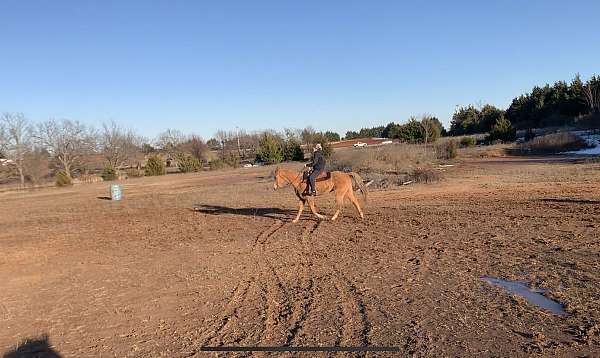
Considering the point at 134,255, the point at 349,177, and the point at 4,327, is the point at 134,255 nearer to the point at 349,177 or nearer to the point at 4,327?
the point at 4,327

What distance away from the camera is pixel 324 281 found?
7523 mm

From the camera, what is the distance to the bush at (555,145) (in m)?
39.7

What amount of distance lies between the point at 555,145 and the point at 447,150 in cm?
984

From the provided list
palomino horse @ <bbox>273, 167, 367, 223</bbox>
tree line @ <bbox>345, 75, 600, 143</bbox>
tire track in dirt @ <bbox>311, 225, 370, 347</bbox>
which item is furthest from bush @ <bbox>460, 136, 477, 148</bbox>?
tire track in dirt @ <bbox>311, 225, 370, 347</bbox>

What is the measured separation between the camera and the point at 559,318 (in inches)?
208

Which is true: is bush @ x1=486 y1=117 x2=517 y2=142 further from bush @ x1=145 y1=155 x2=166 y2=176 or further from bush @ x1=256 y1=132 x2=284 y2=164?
bush @ x1=145 y1=155 x2=166 y2=176

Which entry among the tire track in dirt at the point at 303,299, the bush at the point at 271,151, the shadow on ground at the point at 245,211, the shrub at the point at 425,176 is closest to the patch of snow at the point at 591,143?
the shrub at the point at 425,176

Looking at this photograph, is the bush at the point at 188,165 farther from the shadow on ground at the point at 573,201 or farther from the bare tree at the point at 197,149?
the shadow on ground at the point at 573,201

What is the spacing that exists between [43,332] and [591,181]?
724 inches

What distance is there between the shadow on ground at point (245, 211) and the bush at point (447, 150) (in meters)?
24.3

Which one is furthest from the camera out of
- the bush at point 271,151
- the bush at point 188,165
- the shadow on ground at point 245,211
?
the bush at point 271,151

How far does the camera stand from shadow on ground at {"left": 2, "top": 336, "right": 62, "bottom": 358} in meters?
5.39

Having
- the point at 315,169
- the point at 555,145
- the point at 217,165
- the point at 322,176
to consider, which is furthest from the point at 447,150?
the point at 217,165

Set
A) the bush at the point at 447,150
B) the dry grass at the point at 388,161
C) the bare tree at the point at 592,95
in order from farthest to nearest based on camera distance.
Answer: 1. the bare tree at the point at 592,95
2. the bush at the point at 447,150
3. the dry grass at the point at 388,161
